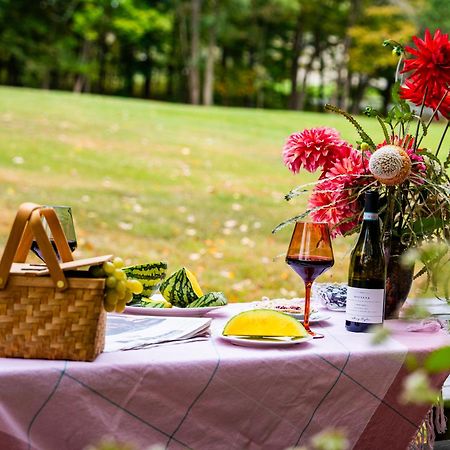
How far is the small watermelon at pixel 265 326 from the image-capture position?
163cm

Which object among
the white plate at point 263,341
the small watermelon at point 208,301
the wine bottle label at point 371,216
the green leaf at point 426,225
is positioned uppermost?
the wine bottle label at point 371,216

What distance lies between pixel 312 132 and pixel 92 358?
815 millimetres

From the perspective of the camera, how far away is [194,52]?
2347 centimetres

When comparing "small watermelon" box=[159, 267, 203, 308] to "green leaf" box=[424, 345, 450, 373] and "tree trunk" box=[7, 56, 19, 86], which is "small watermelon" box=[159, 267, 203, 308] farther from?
"tree trunk" box=[7, 56, 19, 86]

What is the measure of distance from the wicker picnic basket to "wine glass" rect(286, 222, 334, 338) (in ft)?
1.56

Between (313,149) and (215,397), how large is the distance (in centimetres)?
70

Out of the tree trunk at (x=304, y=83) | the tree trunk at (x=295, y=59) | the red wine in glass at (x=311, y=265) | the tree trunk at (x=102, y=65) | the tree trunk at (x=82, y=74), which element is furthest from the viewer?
the tree trunk at (x=295, y=59)

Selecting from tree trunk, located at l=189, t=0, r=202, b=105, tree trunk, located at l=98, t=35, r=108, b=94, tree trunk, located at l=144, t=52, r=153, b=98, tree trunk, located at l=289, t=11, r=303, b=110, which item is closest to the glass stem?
tree trunk, located at l=189, t=0, r=202, b=105

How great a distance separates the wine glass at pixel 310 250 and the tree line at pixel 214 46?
19066 millimetres

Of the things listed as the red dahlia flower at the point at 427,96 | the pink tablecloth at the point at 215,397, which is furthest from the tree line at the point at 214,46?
the pink tablecloth at the point at 215,397

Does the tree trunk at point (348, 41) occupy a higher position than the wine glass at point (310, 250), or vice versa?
the tree trunk at point (348, 41)

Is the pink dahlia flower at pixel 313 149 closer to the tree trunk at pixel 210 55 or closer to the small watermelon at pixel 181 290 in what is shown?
the small watermelon at pixel 181 290

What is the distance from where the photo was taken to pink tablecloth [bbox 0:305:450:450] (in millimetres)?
1386

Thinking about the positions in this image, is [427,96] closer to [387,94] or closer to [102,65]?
[102,65]
